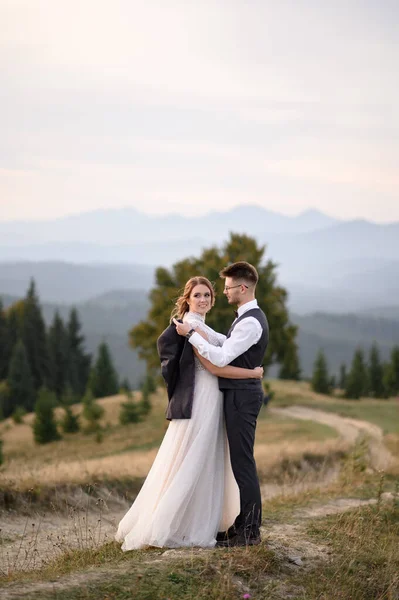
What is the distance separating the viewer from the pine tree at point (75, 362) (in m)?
73.4

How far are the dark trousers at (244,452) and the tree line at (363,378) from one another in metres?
51.0

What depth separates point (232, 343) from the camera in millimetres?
6805

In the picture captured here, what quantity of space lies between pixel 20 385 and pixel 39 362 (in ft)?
22.4

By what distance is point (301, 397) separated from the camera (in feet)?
144

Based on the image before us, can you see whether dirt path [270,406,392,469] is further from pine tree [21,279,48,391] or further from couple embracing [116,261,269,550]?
pine tree [21,279,48,391]

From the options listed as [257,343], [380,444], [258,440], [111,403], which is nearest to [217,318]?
[258,440]

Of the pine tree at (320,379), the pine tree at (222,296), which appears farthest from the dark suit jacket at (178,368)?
the pine tree at (320,379)

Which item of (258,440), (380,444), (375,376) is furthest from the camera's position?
(375,376)

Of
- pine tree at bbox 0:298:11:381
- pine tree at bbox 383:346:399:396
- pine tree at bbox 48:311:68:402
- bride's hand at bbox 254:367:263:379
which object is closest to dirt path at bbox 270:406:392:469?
bride's hand at bbox 254:367:263:379

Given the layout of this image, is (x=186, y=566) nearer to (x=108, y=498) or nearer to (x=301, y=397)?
(x=108, y=498)

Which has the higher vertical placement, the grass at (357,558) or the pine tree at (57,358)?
the grass at (357,558)

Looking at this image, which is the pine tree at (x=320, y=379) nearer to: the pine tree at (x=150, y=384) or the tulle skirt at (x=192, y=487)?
the pine tree at (x=150, y=384)

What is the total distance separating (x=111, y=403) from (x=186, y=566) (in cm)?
3973

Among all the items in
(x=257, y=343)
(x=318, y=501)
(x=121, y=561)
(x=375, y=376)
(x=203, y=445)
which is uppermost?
(x=257, y=343)
